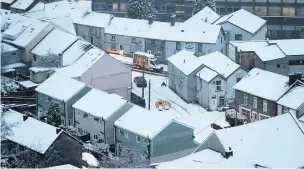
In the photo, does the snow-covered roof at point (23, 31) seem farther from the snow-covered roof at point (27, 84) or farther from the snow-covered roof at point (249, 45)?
the snow-covered roof at point (249, 45)

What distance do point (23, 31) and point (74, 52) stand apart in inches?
355

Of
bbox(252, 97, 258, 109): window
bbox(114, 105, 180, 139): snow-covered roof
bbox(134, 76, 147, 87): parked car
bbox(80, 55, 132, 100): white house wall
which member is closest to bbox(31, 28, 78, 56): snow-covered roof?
bbox(134, 76, 147, 87): parked car

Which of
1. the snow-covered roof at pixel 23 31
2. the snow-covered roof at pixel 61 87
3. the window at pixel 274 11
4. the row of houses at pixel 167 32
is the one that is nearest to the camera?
the snow-covered roof at pixel 61 87

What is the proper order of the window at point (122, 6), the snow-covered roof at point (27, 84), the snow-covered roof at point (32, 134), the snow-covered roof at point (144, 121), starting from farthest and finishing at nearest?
the window at point (122, 6)
the snow-covered roof at point (27, 84)
the snow-covered roof at point (144, 121)
the snow-covered roof at point (32, 134)

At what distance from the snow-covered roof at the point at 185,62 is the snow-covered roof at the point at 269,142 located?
1986cm

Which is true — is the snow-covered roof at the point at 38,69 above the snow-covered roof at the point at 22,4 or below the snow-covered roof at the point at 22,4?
below

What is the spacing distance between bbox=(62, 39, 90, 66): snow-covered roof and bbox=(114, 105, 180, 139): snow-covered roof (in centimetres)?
1665

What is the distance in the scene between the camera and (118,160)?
46.2 metres

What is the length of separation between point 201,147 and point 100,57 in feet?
69.0

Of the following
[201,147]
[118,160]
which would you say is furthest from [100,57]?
[201,147]

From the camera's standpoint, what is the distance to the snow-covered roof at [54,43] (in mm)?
66750

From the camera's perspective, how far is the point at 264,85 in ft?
183

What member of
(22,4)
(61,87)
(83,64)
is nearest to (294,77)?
(83,64)

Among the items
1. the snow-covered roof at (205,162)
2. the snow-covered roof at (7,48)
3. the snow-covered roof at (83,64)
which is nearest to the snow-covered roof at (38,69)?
the snow-covered roof at (83,64)
